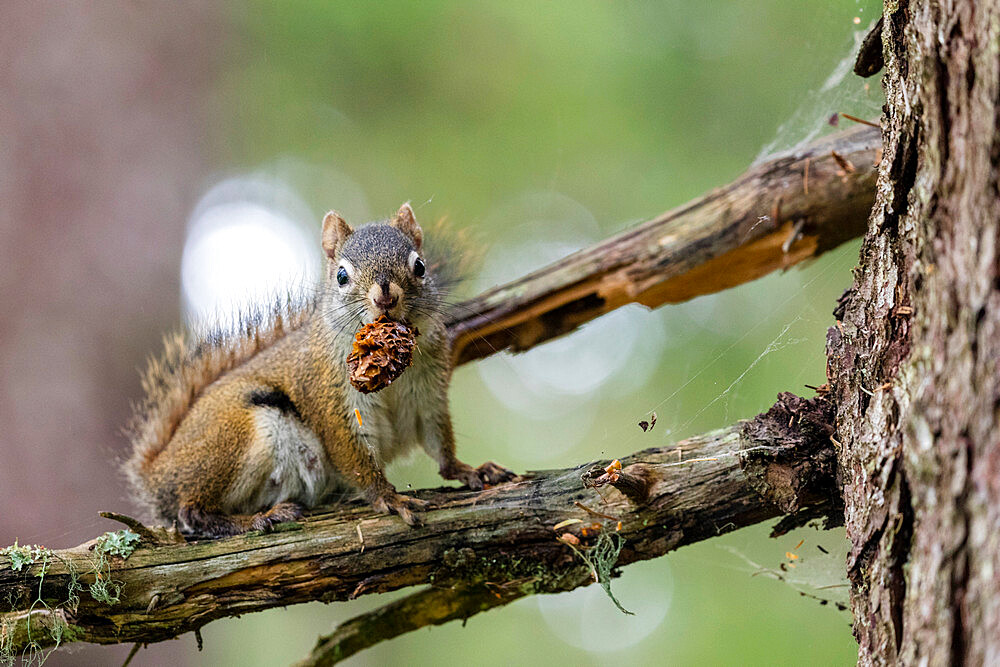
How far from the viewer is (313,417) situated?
2551mm

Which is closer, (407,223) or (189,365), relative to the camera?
(407,223)

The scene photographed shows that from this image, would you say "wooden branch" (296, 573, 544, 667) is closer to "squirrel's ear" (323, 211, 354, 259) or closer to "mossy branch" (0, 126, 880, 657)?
"mossy branch" (0, 126, 880, 657)

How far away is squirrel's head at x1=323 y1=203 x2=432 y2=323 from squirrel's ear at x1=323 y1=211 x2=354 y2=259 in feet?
0.17

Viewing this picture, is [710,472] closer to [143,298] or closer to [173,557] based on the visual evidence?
[173,557]

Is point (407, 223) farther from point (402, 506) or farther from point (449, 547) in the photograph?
point (449, 547)

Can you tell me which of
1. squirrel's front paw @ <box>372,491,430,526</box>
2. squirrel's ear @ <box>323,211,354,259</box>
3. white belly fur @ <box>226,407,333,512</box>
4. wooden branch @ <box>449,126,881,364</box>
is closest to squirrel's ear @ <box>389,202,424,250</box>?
squirrel's ear @ <box>323,211,354,259</box>

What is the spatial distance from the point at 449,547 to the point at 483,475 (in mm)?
423

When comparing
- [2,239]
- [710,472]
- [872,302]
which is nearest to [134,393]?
[2,239]

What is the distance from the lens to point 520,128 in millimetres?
4473

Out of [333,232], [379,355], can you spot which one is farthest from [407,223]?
[379,355]

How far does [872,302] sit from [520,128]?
334cm

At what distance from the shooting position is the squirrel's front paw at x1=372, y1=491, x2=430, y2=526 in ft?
6.74

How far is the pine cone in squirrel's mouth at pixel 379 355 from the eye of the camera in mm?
2066

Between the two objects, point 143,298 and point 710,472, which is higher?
point 143,298
